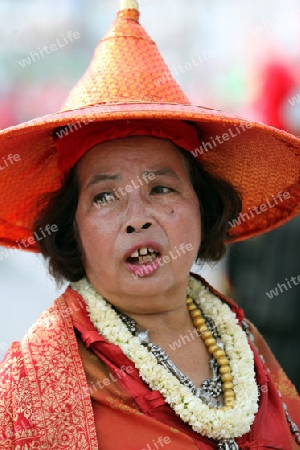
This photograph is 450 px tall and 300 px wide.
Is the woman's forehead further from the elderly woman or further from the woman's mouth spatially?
the woman's mouth

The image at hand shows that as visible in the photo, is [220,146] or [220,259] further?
[220,259]

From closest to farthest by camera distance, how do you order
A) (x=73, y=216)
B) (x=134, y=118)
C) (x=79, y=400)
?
(x=79, y=400), (x=134, y=118), (x=73, y=216)

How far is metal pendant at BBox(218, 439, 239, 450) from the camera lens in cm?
187

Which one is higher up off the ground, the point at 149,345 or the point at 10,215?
the point at 10,215

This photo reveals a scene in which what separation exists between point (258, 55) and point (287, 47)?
390 millimetres

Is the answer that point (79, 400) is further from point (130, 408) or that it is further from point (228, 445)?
point (228, 445)

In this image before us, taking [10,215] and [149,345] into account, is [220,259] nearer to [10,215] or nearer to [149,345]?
[149,345]

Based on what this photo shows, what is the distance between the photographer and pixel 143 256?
1.94 metres

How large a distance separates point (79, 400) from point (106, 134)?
0.78m

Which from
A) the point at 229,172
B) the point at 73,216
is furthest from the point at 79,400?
the point at 229,172

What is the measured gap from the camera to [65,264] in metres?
2.18

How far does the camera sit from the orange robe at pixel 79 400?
167cm

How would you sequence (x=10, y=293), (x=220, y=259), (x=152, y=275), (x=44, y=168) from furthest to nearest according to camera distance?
(x=10, y=293), (x=220, y=259), (x=44, y=168), (x=152, y=275)

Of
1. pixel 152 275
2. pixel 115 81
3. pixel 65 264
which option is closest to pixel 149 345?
pixel 152 275
